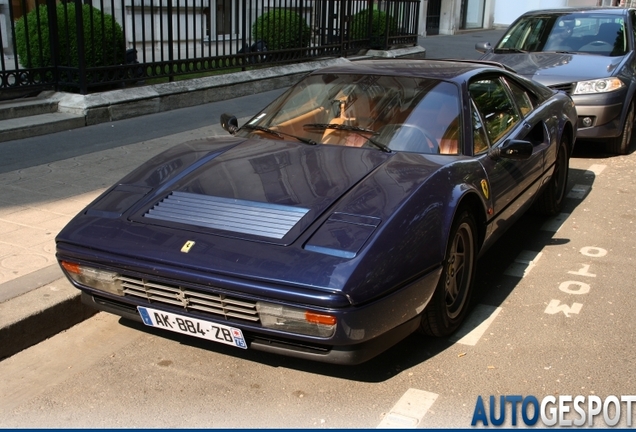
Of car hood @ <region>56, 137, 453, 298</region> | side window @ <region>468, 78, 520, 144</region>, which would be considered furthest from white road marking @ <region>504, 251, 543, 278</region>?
car hood @ <region>56, 137, 453, 298</region>

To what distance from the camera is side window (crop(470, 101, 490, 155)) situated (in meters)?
4.53

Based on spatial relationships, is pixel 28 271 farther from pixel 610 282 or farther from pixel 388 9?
pixel 388 9

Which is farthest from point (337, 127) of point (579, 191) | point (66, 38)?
point (66, 38)

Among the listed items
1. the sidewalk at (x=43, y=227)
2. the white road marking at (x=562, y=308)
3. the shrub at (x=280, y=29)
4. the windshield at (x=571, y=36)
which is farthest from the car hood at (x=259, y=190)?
the shrub at (x=280, y=29)

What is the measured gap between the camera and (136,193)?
4.02 meters

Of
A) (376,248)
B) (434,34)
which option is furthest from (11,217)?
(434,34)

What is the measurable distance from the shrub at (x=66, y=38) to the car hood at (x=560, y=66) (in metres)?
5.01

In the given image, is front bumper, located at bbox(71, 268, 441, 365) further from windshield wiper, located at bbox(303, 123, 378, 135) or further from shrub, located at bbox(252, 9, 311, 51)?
shrub, located at bbox(252, 9, 311, 51)

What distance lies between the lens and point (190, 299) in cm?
344

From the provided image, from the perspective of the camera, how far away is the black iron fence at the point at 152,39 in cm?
881

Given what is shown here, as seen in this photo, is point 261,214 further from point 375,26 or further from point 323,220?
point 375,26

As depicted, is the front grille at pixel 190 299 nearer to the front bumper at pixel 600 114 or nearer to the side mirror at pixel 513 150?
the side mirror at pixel 513 150

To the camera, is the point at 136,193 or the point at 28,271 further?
the point at 28,271

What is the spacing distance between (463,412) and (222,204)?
157 cm
